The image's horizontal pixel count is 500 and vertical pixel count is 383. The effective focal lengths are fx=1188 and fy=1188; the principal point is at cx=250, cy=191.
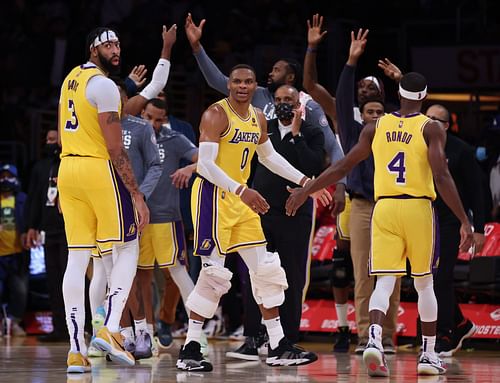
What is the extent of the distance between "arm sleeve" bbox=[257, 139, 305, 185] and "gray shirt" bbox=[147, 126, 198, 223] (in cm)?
160

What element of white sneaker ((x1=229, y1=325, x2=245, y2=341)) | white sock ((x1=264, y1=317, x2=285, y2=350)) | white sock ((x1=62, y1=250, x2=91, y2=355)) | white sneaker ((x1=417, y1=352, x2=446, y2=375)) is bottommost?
white sneaker ((x1=229, y1=325, x2=245, y2=341))

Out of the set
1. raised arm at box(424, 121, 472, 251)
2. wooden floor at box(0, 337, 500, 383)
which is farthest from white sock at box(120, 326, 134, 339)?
raised arm at box(424, 121, 472, 251)

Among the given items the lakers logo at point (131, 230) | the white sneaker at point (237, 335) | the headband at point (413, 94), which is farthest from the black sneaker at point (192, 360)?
the white sneaker at point (237, 335)

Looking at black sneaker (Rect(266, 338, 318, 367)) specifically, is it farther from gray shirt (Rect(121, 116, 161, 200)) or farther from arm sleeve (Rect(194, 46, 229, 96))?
arm sleeve (Rect(194, 46, 229, 96))

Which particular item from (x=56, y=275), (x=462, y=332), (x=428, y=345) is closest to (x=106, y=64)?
(x=428, y=345)

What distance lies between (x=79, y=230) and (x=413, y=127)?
2.41 meters

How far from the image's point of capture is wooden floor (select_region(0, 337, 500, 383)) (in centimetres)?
780

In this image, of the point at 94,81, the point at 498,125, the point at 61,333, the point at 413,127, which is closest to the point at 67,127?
the point at 94,81

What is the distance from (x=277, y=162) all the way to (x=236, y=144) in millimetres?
504

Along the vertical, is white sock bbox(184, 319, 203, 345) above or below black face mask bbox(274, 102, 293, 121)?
below

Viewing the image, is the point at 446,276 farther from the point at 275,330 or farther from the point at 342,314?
the point at 275,330

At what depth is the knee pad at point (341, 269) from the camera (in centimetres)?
1088

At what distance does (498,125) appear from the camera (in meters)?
12.5

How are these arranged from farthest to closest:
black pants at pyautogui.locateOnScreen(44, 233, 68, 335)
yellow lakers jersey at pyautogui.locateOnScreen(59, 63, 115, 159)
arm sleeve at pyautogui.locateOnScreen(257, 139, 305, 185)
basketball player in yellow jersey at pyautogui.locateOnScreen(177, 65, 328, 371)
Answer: black pants at pyautogui.locateOnScreen(44, 233, 68, 335) < arm sleeve at pyautogui.locateOnScreen(257, 139, 305, 185) < basketball player in yellow jersey at pyautogui.locateOnScreen(177, 65, 328, 371) < yellow lakers jersey at pyautogui.locateOnScreen(59, 63, 115, 159)
